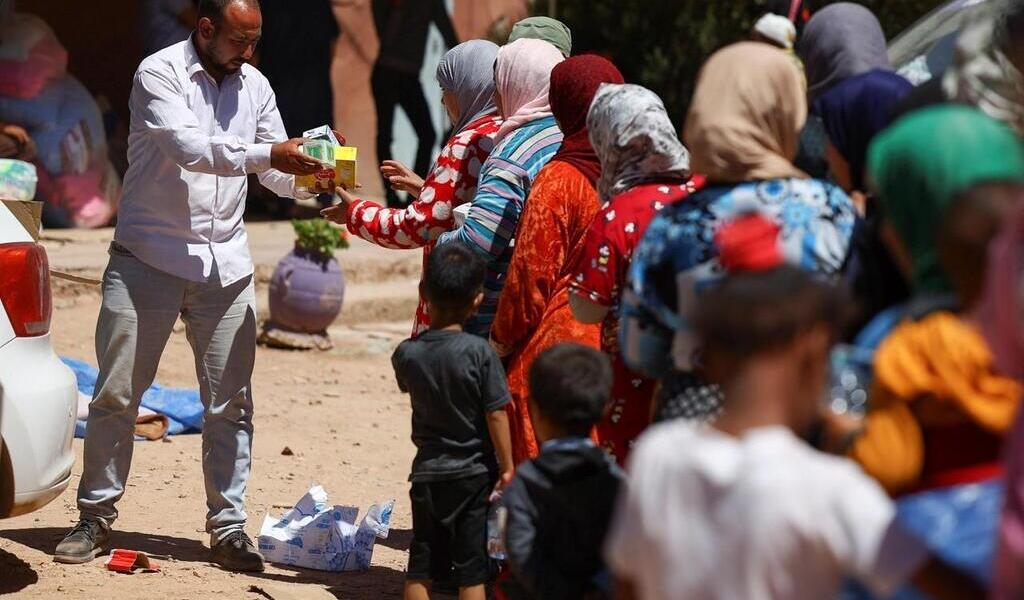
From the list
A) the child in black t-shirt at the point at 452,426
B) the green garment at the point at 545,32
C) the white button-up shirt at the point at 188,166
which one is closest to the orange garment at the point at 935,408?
the child in black t-shirt at the point at 452,426

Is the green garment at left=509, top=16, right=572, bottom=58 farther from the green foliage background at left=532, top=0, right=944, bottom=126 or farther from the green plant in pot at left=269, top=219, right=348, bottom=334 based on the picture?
the green foliage background at left=532, top=0, right=944, bottom=126

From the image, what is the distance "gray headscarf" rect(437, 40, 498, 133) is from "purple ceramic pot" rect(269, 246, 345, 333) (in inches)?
188

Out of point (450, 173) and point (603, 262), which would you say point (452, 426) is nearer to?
point (603, 262)

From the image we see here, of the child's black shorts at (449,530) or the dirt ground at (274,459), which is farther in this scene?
the dirt ground at (274,459)

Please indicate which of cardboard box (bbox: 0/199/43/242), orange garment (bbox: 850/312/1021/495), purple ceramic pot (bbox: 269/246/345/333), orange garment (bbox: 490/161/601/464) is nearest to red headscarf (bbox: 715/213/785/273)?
orange garment (bbox: 850/312/1021/495)

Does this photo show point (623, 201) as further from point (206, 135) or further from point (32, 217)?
point (32, 217)

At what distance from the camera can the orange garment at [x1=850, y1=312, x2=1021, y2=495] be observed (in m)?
2.48

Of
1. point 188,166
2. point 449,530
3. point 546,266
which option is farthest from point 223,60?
point 449,530

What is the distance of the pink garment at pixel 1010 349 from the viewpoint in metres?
2.26

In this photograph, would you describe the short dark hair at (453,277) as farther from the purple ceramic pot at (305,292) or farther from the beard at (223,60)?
the purple ceramic pot at (305,292)

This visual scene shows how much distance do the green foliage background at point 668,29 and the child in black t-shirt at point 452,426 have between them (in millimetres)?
12226

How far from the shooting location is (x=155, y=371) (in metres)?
5.57

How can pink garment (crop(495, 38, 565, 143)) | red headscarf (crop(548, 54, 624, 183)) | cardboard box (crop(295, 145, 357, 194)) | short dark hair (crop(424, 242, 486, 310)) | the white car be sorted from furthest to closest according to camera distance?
cardboard box (crop(295, 145, 357, 194)) < pink garment (crop(495, 38, 565, 143)) < red headscarf (crop(548, 54, 624, 183)) < the white car < short dark hair (crop(424, 242, 486, 310))

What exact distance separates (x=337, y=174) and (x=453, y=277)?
3.79 ft
